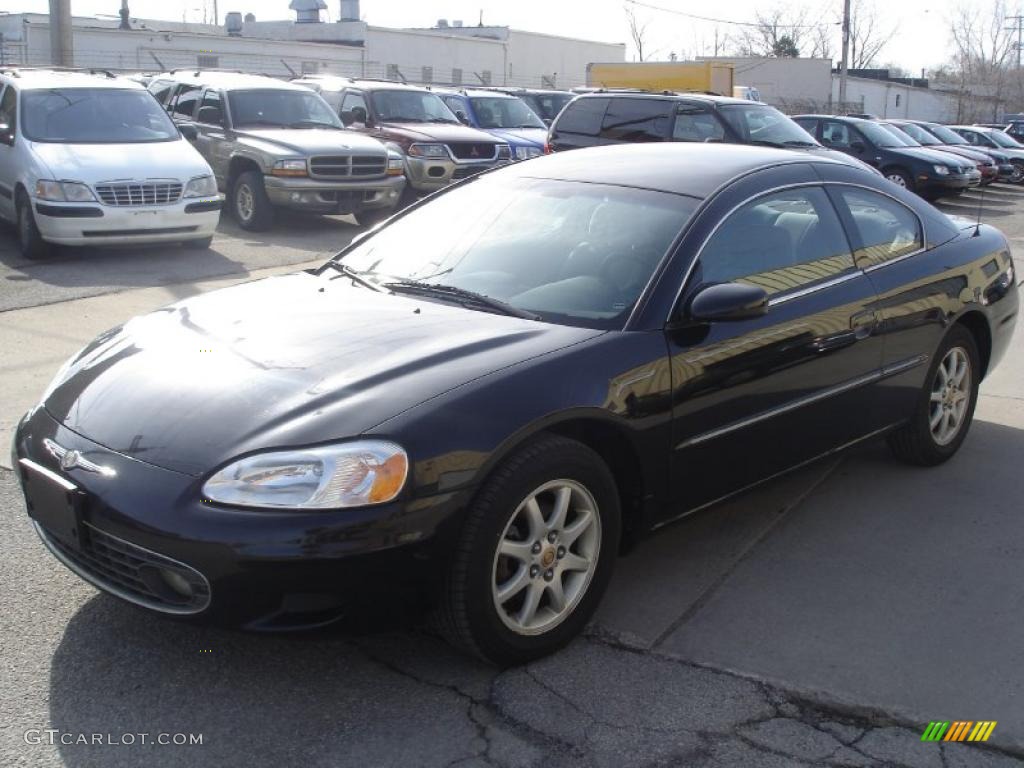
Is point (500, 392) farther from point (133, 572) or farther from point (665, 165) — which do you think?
point (665, 165)

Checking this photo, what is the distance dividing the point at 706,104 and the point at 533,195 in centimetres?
1070

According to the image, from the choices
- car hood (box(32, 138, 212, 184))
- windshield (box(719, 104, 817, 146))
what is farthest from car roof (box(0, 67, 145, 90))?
windshield (box(719, 104, 817, 146))

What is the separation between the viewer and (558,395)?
11.6 feet

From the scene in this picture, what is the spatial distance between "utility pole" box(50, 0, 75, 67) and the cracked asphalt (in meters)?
19.3

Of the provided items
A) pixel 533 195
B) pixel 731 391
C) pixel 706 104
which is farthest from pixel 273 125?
pixel 731 391

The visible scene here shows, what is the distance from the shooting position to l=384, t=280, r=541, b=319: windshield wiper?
4.04m

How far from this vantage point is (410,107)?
16984 millimetres

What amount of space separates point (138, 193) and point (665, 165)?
7.61 m

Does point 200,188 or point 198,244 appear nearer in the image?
point 200,188

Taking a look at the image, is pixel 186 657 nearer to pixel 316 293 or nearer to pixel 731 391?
pixel 316 293

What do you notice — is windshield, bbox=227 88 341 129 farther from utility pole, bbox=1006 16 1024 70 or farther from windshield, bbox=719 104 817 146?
utility pole, bbox=1006 16 1024 70

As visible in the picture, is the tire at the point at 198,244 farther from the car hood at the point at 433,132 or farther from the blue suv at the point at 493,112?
the blue suv at the point at 493,112

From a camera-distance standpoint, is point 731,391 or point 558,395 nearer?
point 558,395

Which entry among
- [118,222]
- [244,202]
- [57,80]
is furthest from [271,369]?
[244,202]
